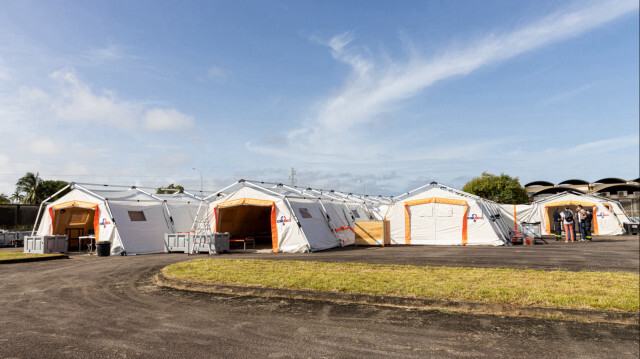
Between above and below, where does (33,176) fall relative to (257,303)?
above

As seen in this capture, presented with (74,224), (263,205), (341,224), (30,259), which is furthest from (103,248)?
(341,224)

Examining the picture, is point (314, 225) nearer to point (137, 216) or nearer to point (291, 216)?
point (291, 216)

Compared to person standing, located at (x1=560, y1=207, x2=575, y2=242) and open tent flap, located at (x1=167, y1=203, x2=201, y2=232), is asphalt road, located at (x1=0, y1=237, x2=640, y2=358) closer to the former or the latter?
open tent flap, located at (x1=167, y1=203, x2=201, y2=232)

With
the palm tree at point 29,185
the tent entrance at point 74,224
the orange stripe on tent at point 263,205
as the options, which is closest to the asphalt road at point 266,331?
the orange stripe on tent at point 263,205

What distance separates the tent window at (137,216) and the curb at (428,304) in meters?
13.3

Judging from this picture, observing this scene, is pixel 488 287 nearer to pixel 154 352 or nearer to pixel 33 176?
pixel 154 352

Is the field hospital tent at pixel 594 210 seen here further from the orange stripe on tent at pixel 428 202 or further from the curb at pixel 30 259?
the curb at pixel 30 259

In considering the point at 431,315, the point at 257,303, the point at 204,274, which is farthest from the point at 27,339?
the point at 431,315

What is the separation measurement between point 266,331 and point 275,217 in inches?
581

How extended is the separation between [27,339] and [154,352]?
219cm

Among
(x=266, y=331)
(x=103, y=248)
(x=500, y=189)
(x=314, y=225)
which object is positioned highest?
(x=500, y=189)

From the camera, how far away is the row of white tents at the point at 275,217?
20.9m

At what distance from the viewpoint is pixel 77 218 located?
25.0 m

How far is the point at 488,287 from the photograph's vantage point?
28.5 ft
